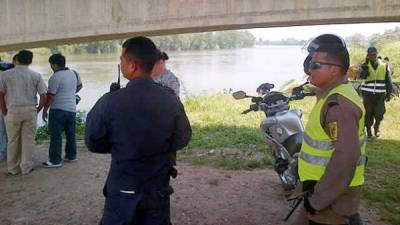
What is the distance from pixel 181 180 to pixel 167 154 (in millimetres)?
3334

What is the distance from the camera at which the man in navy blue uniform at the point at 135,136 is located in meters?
2.36

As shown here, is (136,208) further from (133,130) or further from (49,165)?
(49,165)

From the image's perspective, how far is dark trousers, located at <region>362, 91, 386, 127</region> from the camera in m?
8.15

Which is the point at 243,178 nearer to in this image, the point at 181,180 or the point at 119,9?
the point at 181,180

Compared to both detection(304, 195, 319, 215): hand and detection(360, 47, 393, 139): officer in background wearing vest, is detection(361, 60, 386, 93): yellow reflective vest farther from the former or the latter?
detection(304, 195, 319, 215): hand

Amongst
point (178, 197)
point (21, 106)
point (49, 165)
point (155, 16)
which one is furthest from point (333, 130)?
point (155, 16)

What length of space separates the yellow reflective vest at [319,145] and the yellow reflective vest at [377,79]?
20.1ft

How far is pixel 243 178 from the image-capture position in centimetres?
585

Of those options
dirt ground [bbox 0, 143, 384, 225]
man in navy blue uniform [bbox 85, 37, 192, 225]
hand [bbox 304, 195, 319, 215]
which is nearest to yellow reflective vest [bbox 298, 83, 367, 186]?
hand [bbox 304, 195, 319, 215]

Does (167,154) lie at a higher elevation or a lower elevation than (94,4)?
lower

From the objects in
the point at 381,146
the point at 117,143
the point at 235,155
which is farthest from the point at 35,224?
the point at 381,146

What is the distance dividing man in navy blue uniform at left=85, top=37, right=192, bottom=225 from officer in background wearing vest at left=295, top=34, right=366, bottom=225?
809mm

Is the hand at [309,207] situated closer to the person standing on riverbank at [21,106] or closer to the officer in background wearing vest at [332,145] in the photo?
the officer in background wearing vest at [332,145]

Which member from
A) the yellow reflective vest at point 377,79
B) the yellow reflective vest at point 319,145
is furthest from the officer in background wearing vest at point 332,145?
the yellow reflective vest at point 377,79
